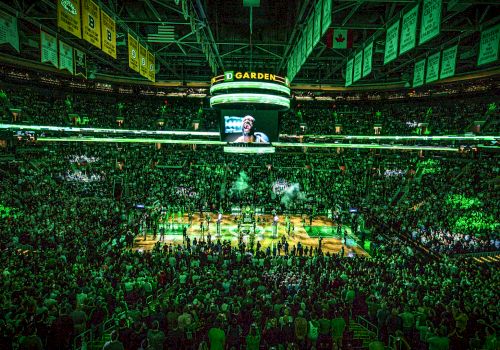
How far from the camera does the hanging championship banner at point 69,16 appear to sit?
8.39 meters

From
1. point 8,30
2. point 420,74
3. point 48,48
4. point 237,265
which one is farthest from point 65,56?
point 420,74

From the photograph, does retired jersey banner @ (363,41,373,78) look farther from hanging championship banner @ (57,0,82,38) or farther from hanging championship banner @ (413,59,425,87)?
hanging championship banner @ (57,0,82,38)

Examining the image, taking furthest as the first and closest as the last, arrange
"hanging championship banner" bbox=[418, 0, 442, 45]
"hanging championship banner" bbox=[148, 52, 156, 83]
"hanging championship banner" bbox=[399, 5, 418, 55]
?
1. "hanging championship banner" bbox=[148, 52, 156, 83]
2. "hanging championship banner" bbox=[399, 5, 418, 55]
3. "hanging championship banner" bbox=[418, 0, 442, 45]

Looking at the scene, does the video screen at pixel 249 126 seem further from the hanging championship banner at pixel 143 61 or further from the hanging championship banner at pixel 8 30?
the hanging championship banner at pixel 8 30

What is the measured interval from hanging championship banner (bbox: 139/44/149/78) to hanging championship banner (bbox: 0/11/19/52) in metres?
5.02

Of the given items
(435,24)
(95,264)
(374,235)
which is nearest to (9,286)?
(95,264)

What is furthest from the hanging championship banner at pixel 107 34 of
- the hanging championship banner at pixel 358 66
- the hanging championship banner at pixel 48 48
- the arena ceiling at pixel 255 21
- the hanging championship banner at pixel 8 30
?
the hanging championship banner at pixel 358 66

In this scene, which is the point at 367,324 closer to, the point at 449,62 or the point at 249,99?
the point at 449,62

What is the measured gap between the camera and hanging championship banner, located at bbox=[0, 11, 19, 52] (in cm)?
958

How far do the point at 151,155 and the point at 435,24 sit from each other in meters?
36.5

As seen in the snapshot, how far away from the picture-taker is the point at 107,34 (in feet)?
36.6

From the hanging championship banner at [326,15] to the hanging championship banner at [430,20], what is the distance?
2.44 metres

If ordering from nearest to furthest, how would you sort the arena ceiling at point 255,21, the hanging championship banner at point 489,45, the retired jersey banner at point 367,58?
1. the hanging championship banner at point 489,45
2. the retired jersey banner at point 367,58
3. the arena ceiling at point 255,21

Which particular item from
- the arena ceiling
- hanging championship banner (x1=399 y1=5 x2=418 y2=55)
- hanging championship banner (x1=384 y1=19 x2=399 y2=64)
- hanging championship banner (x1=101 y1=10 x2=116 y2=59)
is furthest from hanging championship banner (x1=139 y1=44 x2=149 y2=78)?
hanging championship banner (x1=399 y1=5 x2=418 y2=55)
